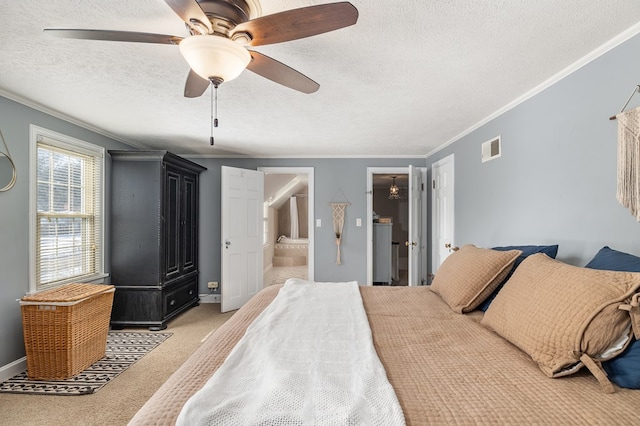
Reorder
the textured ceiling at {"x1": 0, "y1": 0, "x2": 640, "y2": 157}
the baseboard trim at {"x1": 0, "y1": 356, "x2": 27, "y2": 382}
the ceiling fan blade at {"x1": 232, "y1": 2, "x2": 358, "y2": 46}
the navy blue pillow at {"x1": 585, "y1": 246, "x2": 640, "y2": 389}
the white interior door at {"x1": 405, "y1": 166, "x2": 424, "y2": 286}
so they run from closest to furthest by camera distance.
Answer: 1. the navy blue pillow at {"x1": 585, "y1": 246, "x2": 640, "y2": 389}
2. the ceiling fan blade at {"x1": 232, "y1": 2, "x2": 358, "y2": 46}
3. the textured ceiling at {"x1": 0, "y1": 0, "x2": 640, "y2": 157}
4. the baseboard trim at {"x1": 0, "y1": 356, "x2": 27, "y2": 382}
5. the white interior door at {"x1": 405, "y1": 166, "x2": 424, "y2": 286}

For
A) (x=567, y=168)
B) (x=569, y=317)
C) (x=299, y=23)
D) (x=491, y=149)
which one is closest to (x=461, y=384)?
(x=569, y=317)

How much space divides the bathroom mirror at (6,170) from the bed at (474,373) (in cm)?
A: 224

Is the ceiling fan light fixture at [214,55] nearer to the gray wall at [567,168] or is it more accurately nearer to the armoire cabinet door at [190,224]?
the gray wall at [567,168]

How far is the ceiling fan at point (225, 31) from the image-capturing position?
3.50ft

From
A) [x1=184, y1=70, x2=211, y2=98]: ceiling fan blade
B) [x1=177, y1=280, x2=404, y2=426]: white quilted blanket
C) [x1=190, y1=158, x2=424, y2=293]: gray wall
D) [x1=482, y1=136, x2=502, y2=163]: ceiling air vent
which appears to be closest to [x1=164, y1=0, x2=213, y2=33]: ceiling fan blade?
[x1=184, y1=70, x2=211, y2=98]: ceiling fan blade

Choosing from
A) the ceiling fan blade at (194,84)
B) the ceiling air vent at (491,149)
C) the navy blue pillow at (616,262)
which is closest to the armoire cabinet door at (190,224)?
the ceiling fan blade at (194,84)

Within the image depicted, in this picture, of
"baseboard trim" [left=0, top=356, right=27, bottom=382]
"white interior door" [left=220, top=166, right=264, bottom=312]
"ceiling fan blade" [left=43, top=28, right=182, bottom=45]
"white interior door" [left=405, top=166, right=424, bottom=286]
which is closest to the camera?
"ceiling fan blade" [left=43, top=28, right=182, bottom=45]

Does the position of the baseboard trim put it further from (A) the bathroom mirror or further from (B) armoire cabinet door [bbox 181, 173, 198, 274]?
(B) armoire cabinet door [bbox 181, 173, 198, 274]

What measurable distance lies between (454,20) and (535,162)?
1.33 m

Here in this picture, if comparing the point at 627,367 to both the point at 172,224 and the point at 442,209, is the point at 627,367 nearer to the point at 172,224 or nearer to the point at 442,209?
the point at 442,209

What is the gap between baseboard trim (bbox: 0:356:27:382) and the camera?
228 cm

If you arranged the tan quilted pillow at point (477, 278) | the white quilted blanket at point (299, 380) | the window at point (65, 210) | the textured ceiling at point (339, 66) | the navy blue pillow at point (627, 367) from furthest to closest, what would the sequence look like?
the window at point (65, 210), the tan quilted pillow at point (477, 278), the textured ceiling at point (339, 66), the navy blue pillow at point (627, 367), the white quilted blanket at point (299, 380)

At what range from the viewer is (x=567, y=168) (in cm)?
186

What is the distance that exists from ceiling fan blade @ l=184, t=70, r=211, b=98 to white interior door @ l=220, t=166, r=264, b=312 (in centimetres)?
230
